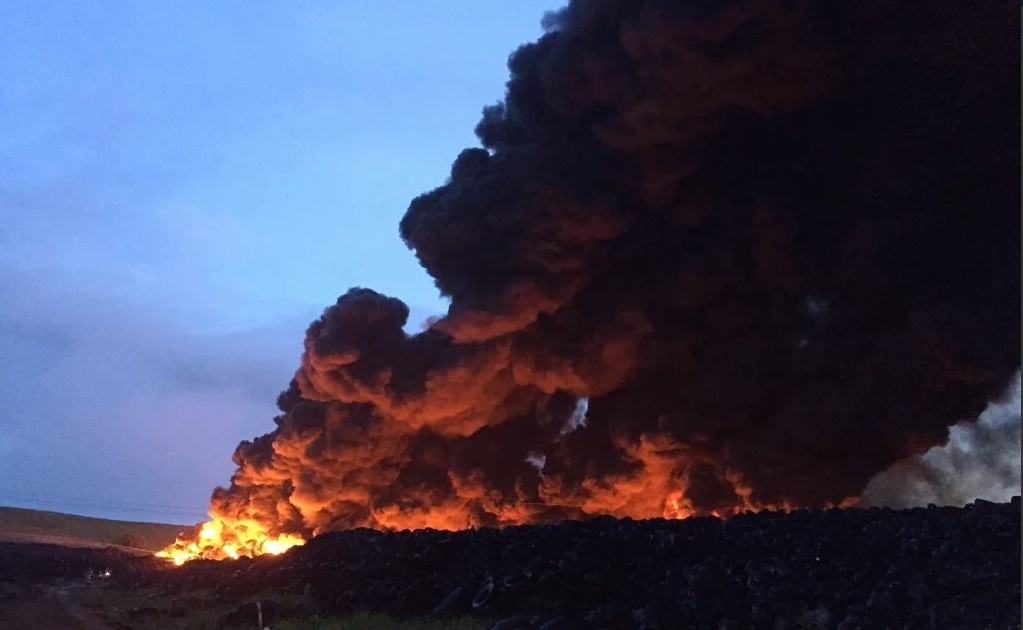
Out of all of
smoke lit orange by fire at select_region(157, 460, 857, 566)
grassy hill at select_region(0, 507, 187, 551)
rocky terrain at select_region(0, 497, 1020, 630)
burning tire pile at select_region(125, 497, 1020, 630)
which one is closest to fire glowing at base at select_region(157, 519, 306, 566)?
smoke lit orange by fire at select_region(157, 460, 857, 566)

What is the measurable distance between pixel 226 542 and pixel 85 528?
2306cm

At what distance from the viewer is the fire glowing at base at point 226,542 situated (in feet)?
119

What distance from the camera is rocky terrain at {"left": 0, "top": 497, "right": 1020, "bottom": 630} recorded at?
10562 millimetres

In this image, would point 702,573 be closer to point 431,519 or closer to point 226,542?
point 431,519

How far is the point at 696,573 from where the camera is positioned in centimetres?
1295

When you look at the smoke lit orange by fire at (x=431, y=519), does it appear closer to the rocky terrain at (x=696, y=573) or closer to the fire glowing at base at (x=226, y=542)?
the fire glowing at base at (x=226, y=542)

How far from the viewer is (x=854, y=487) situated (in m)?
31.7

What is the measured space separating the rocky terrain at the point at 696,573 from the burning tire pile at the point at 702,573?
0.03m

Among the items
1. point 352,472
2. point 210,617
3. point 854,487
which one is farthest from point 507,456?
point 210,617

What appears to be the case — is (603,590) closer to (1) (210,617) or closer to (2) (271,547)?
(1) (210,617)

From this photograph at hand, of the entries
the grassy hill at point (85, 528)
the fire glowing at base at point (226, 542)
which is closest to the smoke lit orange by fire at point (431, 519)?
the fire glowing at base at point (226, 542)

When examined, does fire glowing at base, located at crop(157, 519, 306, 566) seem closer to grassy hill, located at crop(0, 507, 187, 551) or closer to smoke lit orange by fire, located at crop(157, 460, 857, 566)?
smoke lit orange by fire, located at crop(157, 460, 857, 566)

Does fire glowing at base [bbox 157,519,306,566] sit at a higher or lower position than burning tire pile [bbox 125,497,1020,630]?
higher

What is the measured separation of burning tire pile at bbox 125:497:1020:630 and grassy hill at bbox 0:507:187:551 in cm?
3407
